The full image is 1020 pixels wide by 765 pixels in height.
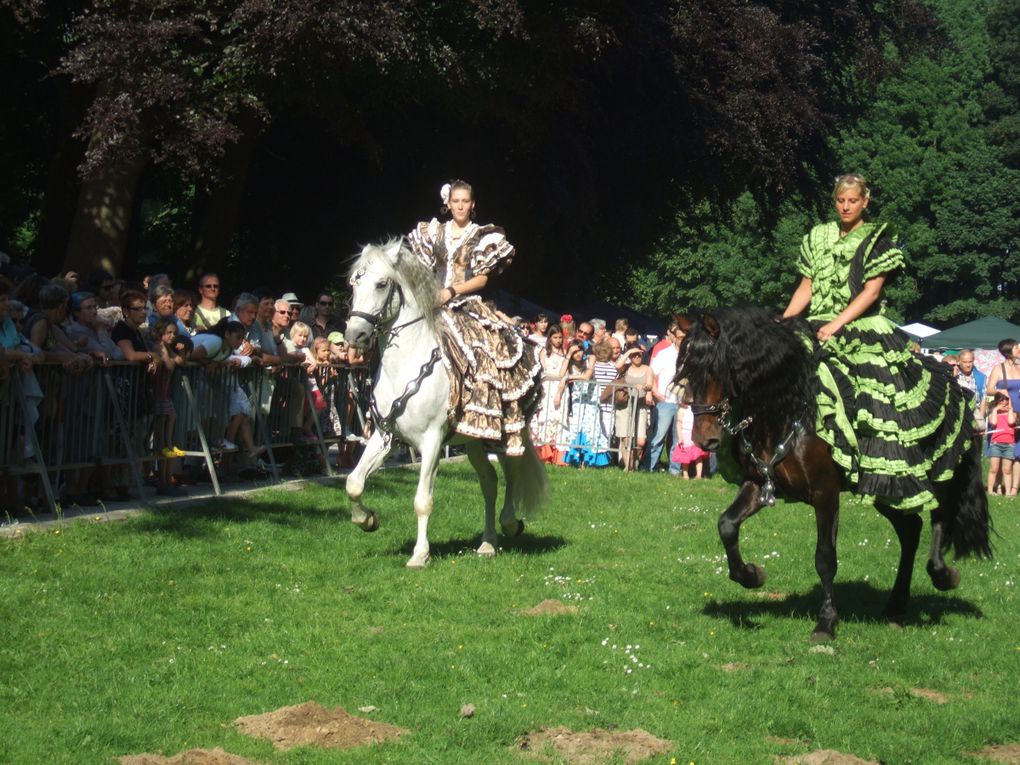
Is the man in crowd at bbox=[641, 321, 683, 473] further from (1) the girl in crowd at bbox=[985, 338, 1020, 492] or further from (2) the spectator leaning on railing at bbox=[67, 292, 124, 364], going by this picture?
(2) the spectator leaning on railing at bbox=[67, 292, 124, 364]

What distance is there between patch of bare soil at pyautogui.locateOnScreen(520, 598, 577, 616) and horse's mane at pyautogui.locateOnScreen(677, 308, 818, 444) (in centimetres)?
170

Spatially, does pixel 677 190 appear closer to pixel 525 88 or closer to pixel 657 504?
pixel 525 88

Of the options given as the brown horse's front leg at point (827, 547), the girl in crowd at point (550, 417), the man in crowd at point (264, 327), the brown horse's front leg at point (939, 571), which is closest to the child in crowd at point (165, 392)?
the man in crowd at point (264, 327)

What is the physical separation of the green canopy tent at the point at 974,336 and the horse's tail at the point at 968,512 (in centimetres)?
3077

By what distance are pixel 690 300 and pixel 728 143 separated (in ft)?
130

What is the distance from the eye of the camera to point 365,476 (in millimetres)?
11086

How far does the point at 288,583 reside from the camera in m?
10.2

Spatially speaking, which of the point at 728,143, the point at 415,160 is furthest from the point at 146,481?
the point at 728,143

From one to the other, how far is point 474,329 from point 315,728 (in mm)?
5450

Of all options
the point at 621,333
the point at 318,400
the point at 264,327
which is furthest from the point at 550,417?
the point at 264,327

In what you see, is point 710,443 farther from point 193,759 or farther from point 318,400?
point 318,400

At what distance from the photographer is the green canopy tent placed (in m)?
40.0

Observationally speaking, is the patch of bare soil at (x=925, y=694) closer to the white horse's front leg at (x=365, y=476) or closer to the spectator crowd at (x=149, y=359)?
the white horse's front leg at (x=365, y=476)

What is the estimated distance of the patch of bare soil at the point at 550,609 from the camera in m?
9.41
